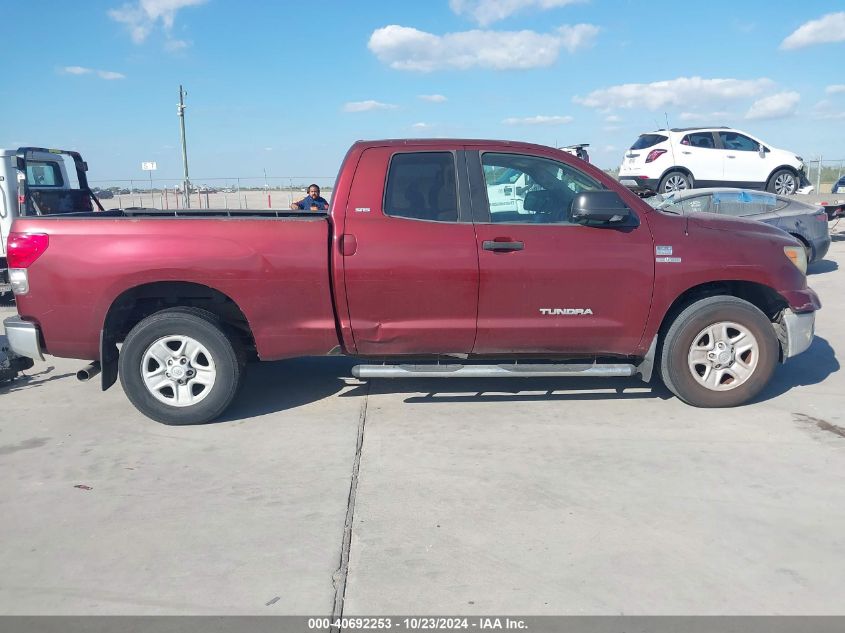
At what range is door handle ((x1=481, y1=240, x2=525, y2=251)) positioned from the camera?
4.95 metres

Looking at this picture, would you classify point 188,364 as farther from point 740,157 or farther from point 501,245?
point 740,157

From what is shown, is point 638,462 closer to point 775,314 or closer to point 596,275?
point 596,275

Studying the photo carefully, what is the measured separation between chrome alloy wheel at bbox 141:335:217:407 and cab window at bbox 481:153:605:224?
92.3 inches

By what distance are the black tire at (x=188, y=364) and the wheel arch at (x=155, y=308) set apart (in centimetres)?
14

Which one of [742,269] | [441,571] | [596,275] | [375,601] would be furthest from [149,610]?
[742,269]

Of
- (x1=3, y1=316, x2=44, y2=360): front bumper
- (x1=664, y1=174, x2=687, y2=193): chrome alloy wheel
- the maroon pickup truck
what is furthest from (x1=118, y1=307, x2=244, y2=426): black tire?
(x1=664, y1=174, x2=687, y2=193): chrome alloy wheel

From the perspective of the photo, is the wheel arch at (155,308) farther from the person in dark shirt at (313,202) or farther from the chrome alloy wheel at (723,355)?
the person in dark shirt at (313,202)


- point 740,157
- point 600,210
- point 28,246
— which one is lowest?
point 28,246

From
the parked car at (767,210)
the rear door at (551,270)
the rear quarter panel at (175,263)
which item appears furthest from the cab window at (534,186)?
the parked car at (767,210)

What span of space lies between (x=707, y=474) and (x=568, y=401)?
57.4 inches

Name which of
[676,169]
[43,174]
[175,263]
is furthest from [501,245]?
[676,169]

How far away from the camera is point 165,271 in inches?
192

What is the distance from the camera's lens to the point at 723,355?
17.2 ft

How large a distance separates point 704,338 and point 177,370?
149 inches
